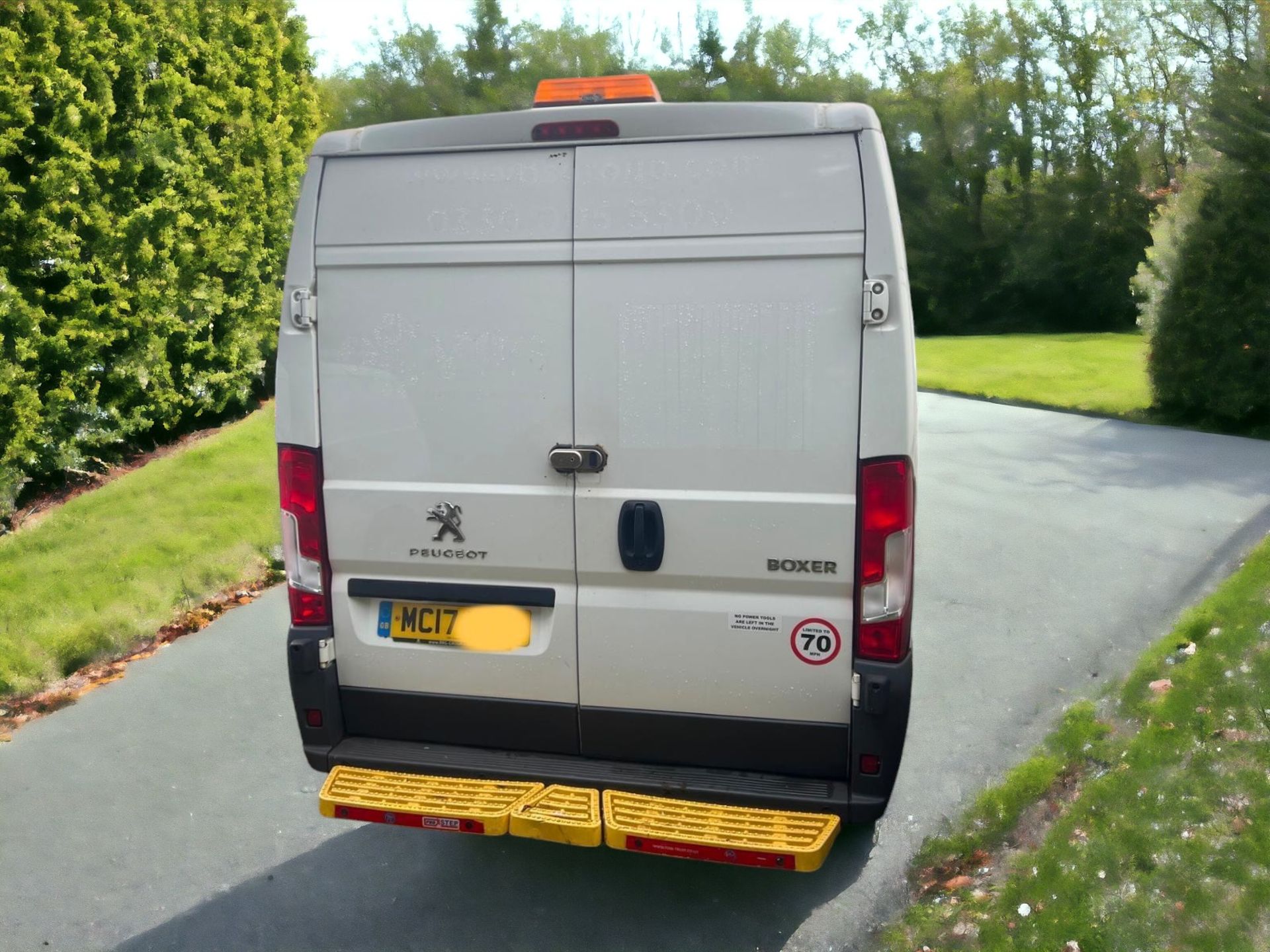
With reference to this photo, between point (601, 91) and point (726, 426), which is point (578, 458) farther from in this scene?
point (601, 91)

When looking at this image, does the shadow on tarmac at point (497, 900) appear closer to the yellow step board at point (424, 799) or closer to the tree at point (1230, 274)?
the yellow step board at point (424, 799)

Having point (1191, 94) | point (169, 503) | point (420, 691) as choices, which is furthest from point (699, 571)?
point (1191, 94)

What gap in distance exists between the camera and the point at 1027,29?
52344 mm

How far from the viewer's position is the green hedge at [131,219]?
9.69 metres

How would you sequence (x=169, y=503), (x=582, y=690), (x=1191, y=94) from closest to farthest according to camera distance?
(x=582, y=690)
(x=169, y=503)
(x=1191, y=94)

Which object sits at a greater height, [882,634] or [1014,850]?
[882,634]

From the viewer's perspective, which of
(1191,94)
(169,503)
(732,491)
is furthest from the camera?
(1191,94)

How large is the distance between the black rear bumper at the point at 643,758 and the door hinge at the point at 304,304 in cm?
116

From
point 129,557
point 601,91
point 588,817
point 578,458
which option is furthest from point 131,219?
point 588,817

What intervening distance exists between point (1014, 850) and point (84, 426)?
29.2ft

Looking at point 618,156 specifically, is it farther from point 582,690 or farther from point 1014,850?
point 1014,850

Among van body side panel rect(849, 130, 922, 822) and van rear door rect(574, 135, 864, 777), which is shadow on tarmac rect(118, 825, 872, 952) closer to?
van rear door rect(574, 135, 864, 777)

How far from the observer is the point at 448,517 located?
4.29m

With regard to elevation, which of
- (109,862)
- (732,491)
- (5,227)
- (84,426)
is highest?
(5,227)
